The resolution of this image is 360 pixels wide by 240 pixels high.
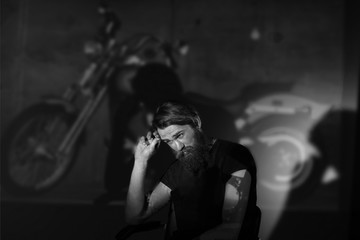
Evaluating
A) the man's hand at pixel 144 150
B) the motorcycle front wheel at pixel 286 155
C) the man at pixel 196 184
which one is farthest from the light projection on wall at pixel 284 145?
the man's hand at pixel 144 150

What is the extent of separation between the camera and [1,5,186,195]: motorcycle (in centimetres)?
347

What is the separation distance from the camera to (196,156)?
208 centimetres

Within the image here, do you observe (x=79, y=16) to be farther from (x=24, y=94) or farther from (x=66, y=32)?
(x=24, y=94)

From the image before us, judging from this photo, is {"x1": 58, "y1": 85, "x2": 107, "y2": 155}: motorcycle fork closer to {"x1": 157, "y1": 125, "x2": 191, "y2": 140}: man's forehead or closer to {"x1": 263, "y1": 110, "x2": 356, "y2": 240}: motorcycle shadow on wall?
{"x1": 157, "y1": 125, "x2": 191, "y2": 140}: man's forehead

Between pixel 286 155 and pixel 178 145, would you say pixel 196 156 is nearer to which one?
pixel 178 145

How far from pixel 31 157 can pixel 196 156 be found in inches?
80.5

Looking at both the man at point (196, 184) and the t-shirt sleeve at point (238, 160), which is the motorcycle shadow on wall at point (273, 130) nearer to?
the man at point (196, 184)

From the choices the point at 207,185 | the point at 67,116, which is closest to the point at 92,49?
the point at 67,116

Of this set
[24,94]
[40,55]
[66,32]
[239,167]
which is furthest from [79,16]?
[239,167]

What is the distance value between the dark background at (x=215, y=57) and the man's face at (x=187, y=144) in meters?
1.42

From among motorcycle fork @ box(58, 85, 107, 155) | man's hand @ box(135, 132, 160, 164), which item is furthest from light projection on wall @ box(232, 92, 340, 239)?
man's hand @ box(135, 132, 160, 164)

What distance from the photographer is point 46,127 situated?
11.5ft

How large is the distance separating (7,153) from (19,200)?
450 mm

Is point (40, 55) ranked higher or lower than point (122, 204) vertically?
higher
